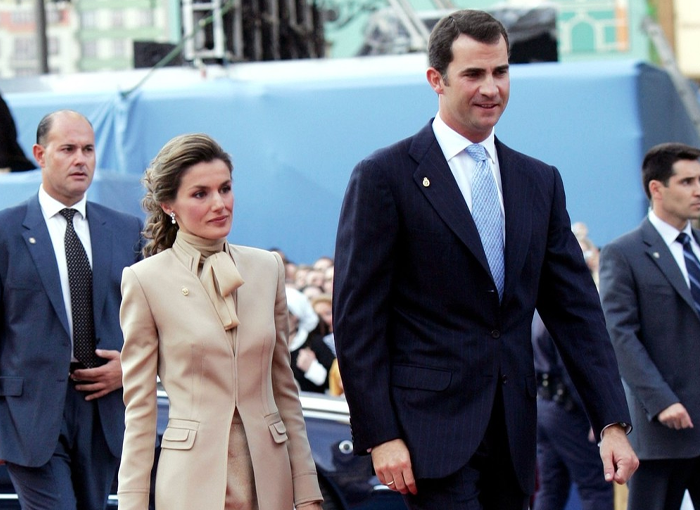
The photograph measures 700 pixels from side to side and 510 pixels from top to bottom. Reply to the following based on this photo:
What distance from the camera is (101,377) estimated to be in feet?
16.1

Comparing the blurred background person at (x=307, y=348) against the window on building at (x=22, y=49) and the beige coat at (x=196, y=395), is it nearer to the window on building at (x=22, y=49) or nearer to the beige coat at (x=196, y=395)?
the beige coat at (x=196, y=395)

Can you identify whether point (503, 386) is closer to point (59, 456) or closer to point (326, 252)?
point (59, 456)

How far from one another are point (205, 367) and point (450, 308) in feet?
2.43

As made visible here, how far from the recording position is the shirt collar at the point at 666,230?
579 centimetres

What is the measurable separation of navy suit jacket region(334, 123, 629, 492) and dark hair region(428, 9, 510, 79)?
0.85 ft

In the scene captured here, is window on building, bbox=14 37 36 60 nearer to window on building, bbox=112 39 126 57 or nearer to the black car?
window on building, bbox=112 39 126 57

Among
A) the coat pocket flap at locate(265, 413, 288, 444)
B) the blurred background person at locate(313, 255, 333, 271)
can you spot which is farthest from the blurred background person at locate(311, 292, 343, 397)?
the coat pocket flap at locate(265, 413, 288, 444)

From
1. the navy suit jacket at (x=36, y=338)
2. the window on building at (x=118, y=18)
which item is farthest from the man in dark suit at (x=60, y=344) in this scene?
the window on building at (x=118, y=18)

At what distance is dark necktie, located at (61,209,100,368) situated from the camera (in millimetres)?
4953

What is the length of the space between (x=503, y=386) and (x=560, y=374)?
129 inches

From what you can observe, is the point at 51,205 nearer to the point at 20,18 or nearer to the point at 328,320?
the point at 328,320

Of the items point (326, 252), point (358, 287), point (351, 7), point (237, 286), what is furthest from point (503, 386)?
point (351, 7)

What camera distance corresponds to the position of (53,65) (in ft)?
235

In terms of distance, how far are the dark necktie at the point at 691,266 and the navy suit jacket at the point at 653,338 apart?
59 mm
